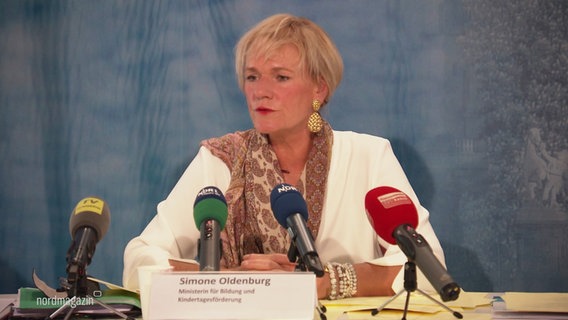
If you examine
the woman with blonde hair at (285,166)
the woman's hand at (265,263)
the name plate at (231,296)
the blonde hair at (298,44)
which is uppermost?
the blonde hair at (298,44)

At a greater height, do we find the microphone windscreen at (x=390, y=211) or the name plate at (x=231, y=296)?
the microphone windscreen at (x=390, y=211)

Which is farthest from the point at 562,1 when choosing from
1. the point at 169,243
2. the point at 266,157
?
the point at 169,243

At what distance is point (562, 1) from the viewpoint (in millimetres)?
3430

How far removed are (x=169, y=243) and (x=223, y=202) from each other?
41.7 inches

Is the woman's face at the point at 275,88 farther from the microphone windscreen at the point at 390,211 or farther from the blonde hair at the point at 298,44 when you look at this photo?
the microphone windscreen at the point at 390,211

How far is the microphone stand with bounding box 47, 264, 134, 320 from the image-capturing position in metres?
1.77

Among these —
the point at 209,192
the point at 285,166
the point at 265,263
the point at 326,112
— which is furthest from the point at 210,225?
the point at 326,112

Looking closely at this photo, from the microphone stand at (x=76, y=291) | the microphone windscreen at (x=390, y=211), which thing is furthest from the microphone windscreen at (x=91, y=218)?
the microphone windscreen at (x=390, y=211)

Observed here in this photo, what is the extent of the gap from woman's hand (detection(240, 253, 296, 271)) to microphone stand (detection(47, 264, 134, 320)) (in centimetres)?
63

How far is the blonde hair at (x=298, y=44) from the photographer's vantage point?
311 cm

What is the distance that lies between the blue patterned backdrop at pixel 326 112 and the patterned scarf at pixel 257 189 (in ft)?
1.09

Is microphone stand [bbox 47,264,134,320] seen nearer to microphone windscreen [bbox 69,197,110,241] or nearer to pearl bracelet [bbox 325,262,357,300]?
microphone windscreen [bbox 69,197,110,241]

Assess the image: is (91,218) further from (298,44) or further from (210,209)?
(298,44)

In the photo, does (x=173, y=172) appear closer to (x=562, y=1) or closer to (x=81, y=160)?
(x=81, y=160)
